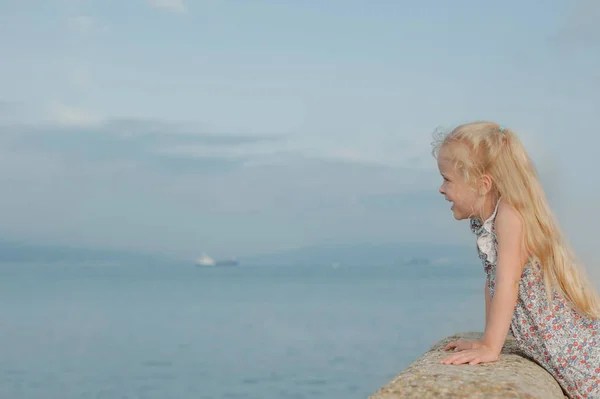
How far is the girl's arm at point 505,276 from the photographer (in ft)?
13.0

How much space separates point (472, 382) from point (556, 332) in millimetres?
942

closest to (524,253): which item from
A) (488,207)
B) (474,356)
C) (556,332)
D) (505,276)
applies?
(505,276)

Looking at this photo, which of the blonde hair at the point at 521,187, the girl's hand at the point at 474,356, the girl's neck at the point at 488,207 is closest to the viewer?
the girl's hand at the point at 474,356

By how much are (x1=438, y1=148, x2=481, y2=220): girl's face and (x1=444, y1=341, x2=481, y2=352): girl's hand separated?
716 millimetres

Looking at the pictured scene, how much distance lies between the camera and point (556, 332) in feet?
13.5

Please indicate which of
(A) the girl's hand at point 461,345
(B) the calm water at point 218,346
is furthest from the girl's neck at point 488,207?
(B) the calm water at point 218,346

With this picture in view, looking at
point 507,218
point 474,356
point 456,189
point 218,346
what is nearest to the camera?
point 474,356

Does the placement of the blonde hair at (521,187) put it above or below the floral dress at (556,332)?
above

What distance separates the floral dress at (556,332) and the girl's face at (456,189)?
0.13 meters

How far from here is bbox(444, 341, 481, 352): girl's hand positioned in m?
4.09

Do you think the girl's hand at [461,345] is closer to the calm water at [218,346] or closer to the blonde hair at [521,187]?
the blonde hair at [521,187]

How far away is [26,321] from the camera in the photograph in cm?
3522

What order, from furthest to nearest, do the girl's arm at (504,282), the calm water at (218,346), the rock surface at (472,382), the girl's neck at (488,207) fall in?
the calm water at (218,346) < the girl's neck at (488,207) < the girl's arm at (504,282) < the rock surface at (472,382)

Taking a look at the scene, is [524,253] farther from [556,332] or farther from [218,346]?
[218,346]
